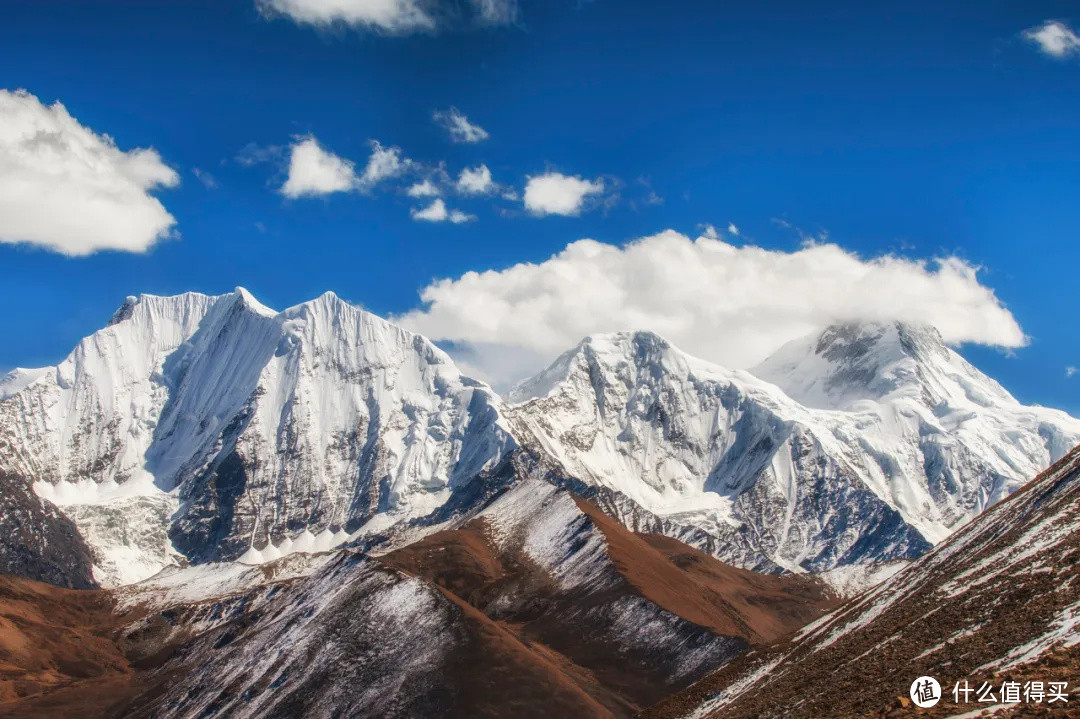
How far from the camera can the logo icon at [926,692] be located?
51.3 meters

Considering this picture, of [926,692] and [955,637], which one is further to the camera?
[955,637]

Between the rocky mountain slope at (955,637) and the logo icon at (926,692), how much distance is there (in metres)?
0.46

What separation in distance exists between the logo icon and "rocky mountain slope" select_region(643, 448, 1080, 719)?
0.46 m

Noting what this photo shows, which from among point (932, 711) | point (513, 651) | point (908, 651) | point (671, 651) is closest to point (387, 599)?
point (513, 651)

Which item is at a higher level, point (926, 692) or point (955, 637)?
point (955, 637)

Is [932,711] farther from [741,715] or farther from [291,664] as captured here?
[291,664]

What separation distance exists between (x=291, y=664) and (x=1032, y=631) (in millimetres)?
143488

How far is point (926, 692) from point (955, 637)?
11.7m

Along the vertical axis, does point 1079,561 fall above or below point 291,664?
below

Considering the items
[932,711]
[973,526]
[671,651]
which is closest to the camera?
[932,711]

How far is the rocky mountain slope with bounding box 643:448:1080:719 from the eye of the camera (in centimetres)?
5244

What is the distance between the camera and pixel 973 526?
341 ft

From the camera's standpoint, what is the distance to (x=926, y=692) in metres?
53.6

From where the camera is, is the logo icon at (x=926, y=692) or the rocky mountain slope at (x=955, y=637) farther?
the rocky mountain slope at (x=955, y=637)
